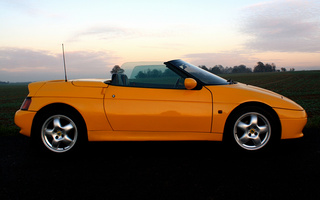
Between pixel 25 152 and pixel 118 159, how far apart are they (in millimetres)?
1530

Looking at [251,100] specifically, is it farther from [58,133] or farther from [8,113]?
[8,113]

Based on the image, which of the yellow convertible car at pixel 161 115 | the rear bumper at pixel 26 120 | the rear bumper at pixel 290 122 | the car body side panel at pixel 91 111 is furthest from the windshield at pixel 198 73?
the rear bumper at pixel 26 120

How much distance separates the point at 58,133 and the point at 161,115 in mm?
1497

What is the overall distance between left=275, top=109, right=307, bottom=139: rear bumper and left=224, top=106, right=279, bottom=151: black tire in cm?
13

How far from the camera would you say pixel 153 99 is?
3.55 metres

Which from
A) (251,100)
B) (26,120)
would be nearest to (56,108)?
(26,120)

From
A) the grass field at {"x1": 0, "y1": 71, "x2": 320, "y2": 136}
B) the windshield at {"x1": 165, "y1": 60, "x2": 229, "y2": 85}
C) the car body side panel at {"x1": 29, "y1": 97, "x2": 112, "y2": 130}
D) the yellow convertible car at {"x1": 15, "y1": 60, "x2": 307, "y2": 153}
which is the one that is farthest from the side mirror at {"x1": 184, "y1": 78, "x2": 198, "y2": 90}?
the grass field at {"x1": 0, "y1": 71, "x2": 320, "y2": 136}

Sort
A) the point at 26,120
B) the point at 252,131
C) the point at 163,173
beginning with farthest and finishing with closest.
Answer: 1. the point at 26,120
2. the point at 252,131
3. the point at 163,173

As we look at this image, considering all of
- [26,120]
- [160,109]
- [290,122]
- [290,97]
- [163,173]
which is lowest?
[290,97]

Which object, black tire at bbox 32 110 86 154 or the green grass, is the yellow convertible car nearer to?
black tire at bbox 32 110 86 154

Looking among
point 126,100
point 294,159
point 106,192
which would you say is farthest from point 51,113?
point 294,159

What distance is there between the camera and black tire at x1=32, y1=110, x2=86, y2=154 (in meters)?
3.60

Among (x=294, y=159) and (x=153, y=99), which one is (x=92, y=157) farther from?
(x=294, y=159)

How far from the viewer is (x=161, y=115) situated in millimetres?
3512
